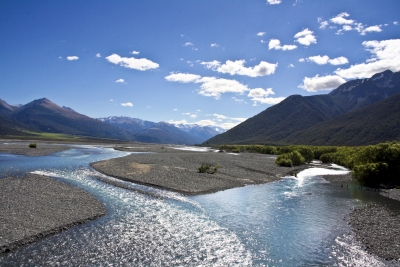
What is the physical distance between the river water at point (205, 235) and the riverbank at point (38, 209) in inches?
39.0

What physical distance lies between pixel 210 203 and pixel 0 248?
68.3ft

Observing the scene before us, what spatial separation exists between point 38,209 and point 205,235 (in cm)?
1650

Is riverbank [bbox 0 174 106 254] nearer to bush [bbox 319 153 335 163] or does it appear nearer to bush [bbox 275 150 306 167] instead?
bush [bbox 275 150 306 167]

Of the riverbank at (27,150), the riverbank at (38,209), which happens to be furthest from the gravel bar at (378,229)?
the riverbank at (27,150)

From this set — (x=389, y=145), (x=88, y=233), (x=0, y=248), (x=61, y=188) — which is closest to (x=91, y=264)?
(x=88, y=233)

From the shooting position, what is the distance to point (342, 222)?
26.2 m

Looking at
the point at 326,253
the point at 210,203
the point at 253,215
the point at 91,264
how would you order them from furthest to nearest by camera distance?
the point at 210,203, the point at 253,215, the point at 326,253, the point at 91,264

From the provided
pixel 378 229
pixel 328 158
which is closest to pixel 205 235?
pixel 378 229

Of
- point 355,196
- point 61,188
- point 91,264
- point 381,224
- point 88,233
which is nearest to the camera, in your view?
point 91,264

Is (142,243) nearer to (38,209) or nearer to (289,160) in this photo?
(38,209)

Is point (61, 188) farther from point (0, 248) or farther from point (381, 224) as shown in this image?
point (381, 224)

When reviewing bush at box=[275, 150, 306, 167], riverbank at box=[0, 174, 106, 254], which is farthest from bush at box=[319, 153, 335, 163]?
riverbank at box=[0, 174, 106, 254]

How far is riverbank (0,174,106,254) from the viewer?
1961 cm

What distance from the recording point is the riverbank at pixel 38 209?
1961cm
